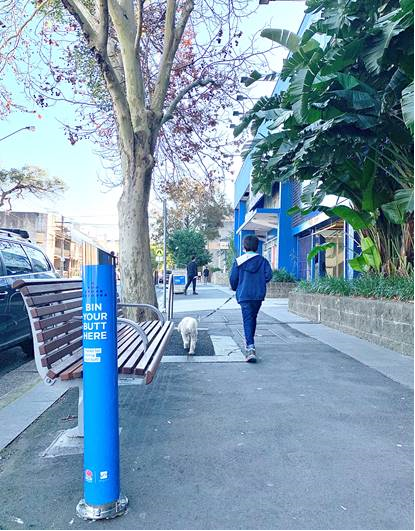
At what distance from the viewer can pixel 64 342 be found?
3947mm

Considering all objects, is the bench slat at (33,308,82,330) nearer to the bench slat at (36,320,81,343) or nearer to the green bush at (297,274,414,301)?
the bench slat at (36,320,81,343)

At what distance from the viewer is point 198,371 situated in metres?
6.19

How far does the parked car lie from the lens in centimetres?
645

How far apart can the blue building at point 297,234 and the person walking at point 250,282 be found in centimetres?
732

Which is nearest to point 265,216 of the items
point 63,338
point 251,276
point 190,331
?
point 190,331

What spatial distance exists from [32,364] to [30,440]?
382 centimetres

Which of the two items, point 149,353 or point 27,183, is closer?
point 149,353

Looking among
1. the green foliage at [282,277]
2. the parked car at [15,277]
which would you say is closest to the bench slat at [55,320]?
the parked car at [15,277]

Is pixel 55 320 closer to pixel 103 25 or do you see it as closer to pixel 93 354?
pixel 93 354

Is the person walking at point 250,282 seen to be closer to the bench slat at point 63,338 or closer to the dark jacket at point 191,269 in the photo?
the bench slat at point 63,338

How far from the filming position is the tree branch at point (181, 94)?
1012 centimetres

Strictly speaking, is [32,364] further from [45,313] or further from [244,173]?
[244,173]

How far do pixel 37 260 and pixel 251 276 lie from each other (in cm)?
387

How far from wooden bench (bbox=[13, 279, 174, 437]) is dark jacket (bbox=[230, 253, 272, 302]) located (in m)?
2.15
